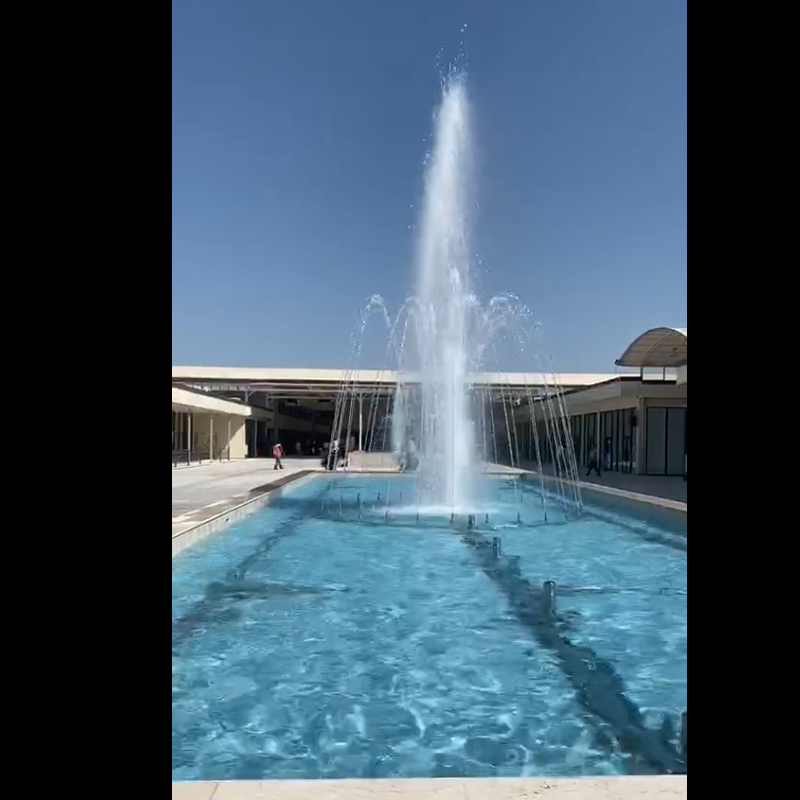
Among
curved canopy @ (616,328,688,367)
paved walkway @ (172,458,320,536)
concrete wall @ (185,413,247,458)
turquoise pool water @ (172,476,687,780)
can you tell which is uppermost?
curved canopy @ (616,328,688,367)

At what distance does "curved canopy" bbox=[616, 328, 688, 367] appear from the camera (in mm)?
19978

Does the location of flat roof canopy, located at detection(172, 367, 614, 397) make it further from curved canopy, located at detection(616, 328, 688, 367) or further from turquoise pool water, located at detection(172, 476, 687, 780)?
turquoise pool water, located at detection(172, 476, 687, 780)

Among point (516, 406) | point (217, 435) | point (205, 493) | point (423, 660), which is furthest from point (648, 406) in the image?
point (217, 435)

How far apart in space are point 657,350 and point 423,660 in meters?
17.7

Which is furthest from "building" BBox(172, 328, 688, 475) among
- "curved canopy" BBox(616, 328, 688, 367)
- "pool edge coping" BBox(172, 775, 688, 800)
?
"pool edge coping" BBox(172, 775, 688, 800)

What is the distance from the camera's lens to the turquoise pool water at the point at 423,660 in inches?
160

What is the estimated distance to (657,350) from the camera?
21.6 metres

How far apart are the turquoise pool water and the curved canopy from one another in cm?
1038

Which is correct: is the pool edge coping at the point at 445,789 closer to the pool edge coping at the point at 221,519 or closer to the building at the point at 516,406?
the pool edge coping at the point at 221,519
